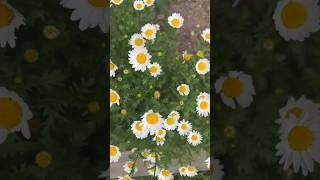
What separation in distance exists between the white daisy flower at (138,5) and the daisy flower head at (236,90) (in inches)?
34.5

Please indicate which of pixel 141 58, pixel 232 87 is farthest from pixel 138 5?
pixel 232 87

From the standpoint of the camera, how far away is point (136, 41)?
A: 1727 mm

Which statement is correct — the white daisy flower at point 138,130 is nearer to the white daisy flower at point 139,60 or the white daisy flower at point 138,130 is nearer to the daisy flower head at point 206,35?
the white daisy flower at point 139,60

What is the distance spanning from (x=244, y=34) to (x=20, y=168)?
0.50 metres

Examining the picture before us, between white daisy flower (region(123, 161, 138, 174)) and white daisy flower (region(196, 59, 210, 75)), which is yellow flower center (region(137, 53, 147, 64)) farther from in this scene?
white daisy flower (region(123, 161, 138, 174))

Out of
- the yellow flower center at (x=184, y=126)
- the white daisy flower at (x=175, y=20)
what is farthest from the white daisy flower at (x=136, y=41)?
the yellow flower center at (x=184, y=126)

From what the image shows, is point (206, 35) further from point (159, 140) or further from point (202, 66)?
point (159, 140)

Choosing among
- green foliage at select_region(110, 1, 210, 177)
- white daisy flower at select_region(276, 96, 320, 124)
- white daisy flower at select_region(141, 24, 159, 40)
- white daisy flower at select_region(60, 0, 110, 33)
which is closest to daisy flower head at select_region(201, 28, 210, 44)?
green foliage at select_region(110, 1, 210, 177)

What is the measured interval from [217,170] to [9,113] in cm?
44

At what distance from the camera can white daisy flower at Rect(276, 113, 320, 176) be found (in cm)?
95

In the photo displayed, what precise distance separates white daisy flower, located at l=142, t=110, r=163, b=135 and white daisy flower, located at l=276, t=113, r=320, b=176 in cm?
71

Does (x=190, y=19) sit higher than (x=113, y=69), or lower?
higher

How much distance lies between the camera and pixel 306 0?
93 cm

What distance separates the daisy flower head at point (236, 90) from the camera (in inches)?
37.1
